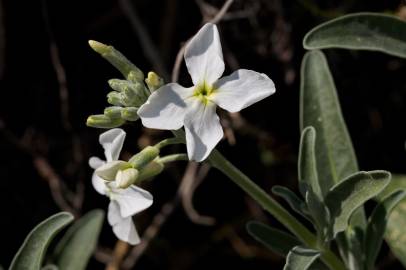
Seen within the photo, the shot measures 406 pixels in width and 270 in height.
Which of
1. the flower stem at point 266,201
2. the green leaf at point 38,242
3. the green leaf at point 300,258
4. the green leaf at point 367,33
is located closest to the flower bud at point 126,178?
the flower stem at point 266,201

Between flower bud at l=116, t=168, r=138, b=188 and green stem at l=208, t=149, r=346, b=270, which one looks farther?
green stem at l=208, t=149, r=346, b=270

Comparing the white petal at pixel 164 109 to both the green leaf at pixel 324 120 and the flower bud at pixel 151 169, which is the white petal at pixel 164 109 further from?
the green leaf at pixel 324 120

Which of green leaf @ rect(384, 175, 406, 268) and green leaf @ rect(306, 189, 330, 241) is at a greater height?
green leaf @ rect(306, 189, 330, 241)

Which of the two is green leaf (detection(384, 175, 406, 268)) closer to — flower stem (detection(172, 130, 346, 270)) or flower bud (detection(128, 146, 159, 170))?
flower stem (detection(172, 130, 346, 270))

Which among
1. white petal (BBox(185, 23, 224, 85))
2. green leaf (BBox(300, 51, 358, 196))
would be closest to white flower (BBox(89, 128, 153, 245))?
white petal (BBox(185, 23, 224, 85))

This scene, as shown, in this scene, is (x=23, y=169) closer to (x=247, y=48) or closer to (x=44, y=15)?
(x=44, y=15)

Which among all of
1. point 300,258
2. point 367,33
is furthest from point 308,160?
point 367,33

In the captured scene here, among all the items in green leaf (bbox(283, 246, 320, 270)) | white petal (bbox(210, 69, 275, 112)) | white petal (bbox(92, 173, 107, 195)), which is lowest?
green leaf (bbox(283, 246, 320, 270))
